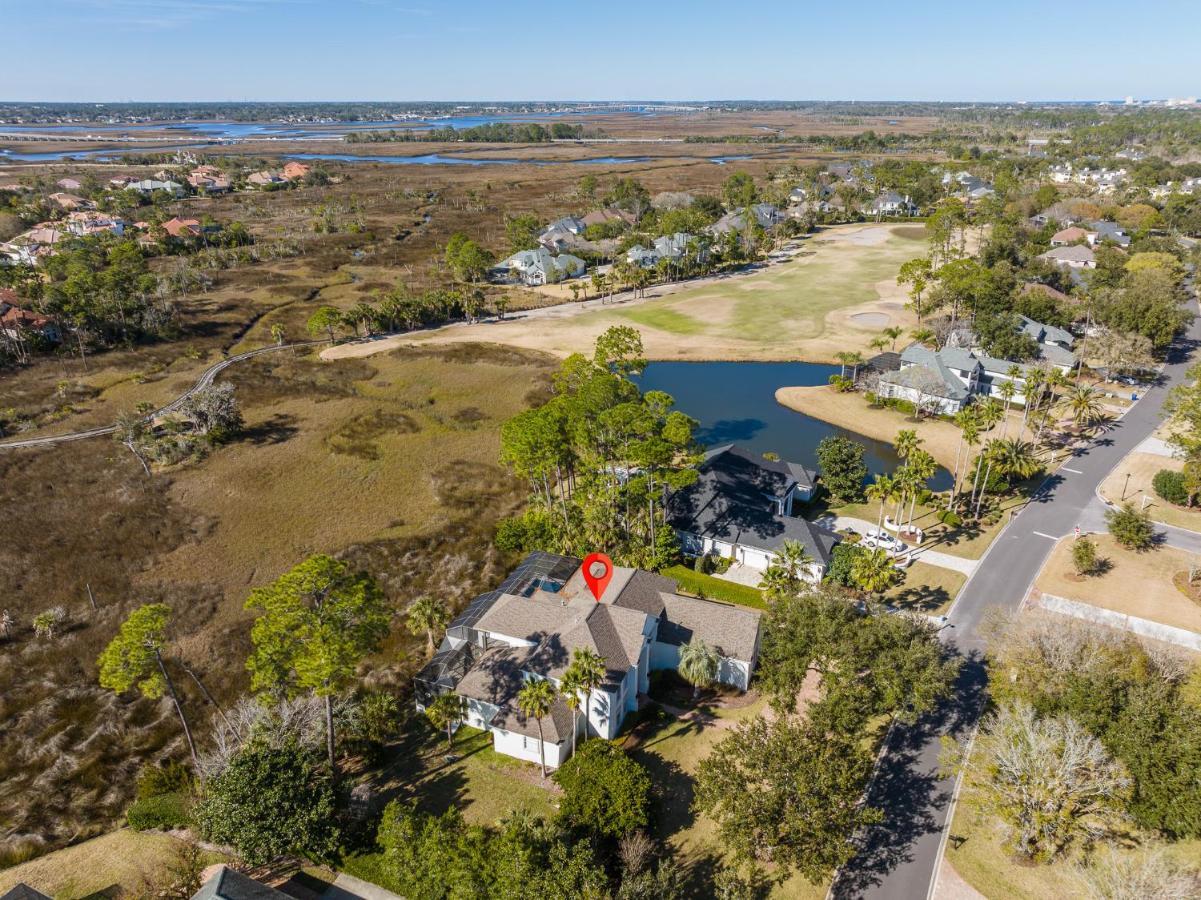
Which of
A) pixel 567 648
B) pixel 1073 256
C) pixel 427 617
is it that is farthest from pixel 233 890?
pixel 1073 256

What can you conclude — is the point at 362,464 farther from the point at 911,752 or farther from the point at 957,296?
the point at 957,296

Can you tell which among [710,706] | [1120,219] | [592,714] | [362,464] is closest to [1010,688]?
[710,706]

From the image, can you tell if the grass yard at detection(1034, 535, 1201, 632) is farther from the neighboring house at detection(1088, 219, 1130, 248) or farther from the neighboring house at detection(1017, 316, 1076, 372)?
the neighboring house at detection(1088, 219, 1130, 248)

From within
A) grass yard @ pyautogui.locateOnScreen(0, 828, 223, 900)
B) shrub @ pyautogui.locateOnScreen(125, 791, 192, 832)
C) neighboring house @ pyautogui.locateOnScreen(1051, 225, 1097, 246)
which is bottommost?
grass yard @ pyautogui.locateOnScreen(0, 828, 223, 900)

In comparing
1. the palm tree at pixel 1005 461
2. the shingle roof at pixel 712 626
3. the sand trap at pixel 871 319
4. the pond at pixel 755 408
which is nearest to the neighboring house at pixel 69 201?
the pond at pixel 755 408

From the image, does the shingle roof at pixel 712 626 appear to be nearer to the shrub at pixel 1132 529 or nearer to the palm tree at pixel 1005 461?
the palm tree at pixel 1005 461

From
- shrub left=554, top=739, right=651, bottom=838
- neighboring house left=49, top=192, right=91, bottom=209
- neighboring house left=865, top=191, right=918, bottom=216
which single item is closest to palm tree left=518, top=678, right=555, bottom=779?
shrub left=554, top=739, right=651, bottom=838
